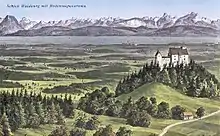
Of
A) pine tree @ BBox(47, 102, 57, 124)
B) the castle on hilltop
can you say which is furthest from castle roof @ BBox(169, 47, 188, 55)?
pine tree @ BBox(47, 102, 57, 124)

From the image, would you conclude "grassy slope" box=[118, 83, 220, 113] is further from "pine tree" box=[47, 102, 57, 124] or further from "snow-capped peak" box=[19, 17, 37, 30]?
"snow-capped peak" box=[19, 17, 37, 30]

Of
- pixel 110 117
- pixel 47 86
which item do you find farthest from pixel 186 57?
pixel 47 86

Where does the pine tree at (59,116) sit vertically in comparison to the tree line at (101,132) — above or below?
above

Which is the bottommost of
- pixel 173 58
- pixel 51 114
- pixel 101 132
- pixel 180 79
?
pixel 101 132

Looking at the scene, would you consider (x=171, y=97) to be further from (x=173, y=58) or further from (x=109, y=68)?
(x=109, y=68)

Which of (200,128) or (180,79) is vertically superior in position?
(180,79)

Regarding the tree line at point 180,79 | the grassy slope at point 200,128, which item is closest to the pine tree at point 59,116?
the tree line at point 180,79

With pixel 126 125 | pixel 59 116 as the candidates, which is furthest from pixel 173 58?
pixel 59 116

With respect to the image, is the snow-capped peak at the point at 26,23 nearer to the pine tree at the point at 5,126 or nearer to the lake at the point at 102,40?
the lake at the point at 102,40
